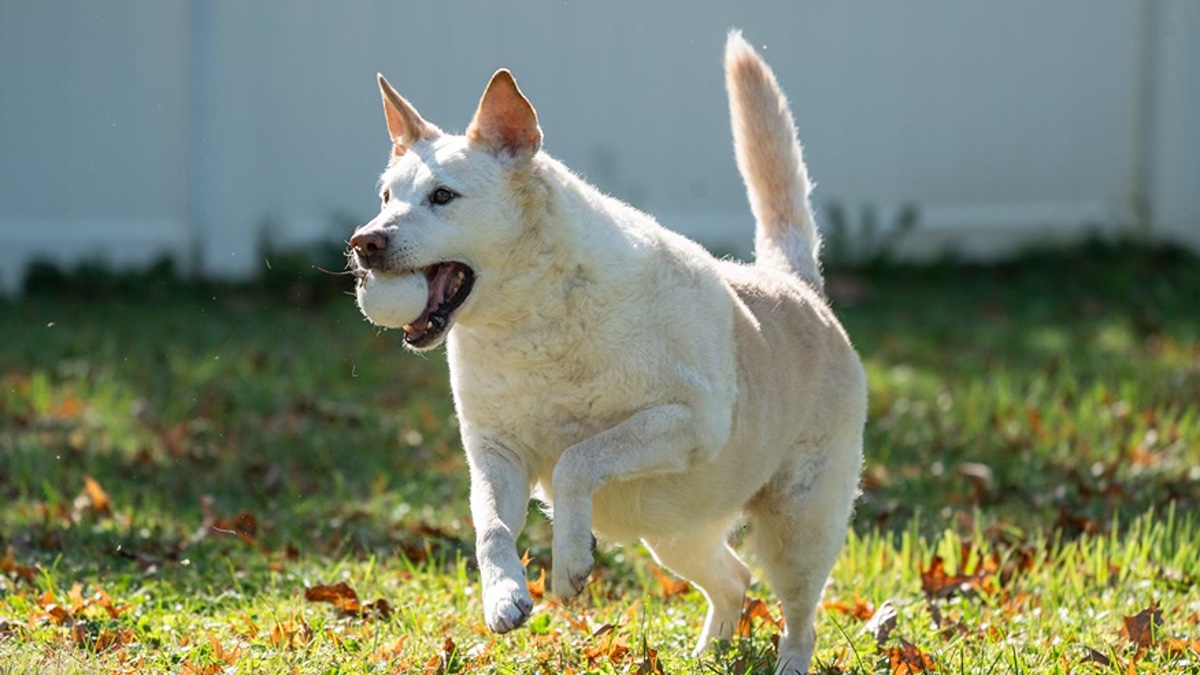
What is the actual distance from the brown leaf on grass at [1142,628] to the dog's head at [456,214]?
185cm

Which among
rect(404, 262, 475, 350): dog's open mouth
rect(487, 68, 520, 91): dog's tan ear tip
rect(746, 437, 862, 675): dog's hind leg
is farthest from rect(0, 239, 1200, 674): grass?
rect(487, 68, 520, 91): dog's tan ear tip

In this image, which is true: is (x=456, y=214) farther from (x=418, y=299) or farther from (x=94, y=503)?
(x=94, y=503)

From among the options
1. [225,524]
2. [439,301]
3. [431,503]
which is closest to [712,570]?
[439,301]

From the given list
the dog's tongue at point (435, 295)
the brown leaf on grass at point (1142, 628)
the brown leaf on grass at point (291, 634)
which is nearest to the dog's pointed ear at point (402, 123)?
the dog's tongue at point (435, 295)

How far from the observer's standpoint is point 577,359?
3658mm

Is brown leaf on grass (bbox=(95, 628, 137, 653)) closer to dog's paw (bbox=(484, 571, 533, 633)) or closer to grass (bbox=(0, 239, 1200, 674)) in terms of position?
grass (bbox=(0, 239, 1200, 674))

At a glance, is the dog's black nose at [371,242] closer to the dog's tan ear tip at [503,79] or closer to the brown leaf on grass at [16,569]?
the dog's tan ear tip at [503,79]

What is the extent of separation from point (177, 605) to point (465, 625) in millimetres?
810

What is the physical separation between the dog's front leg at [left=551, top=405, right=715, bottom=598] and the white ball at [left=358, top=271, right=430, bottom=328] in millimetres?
474

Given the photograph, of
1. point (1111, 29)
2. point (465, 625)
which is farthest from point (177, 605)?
point (1111, 29)

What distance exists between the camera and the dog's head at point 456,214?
11.3 feet

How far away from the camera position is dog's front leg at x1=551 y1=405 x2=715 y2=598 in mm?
3500

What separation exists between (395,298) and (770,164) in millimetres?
1594

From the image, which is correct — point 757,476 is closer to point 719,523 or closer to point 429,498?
point 719,523
